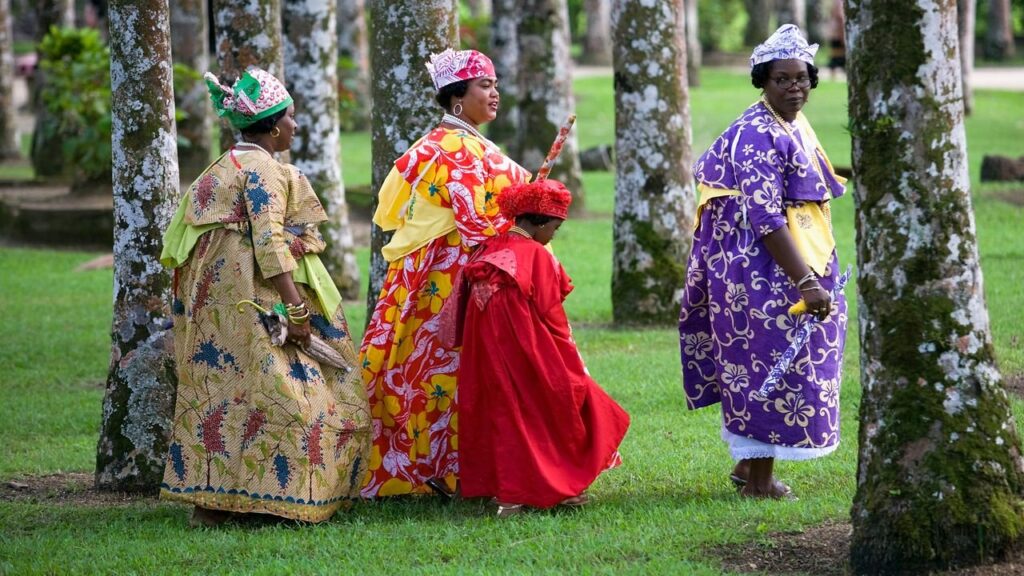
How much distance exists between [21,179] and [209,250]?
1538 cm

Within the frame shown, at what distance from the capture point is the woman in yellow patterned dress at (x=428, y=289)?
6.45 m

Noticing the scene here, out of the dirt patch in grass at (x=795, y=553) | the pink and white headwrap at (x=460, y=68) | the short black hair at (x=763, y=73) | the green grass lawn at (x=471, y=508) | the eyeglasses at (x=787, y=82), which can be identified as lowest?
the green grass lawn at (x=471, y=508)

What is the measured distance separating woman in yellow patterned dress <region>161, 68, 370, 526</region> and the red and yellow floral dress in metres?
0.39

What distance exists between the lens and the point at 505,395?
6055 millimetres

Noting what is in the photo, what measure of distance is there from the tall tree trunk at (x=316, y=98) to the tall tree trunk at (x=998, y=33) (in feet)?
87.9

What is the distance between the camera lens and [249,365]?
237 inches

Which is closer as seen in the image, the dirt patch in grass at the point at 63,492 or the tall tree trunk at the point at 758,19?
the dirt patch in grass at the point at 63,492

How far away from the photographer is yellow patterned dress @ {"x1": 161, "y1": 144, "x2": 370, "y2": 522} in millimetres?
5992

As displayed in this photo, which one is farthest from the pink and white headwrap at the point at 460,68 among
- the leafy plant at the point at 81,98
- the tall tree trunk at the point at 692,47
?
the tall tree trunk at the point at 692,47

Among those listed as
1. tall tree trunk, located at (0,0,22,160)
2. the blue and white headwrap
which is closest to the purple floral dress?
the blue and white headwrap

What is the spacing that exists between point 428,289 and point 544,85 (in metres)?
11.3

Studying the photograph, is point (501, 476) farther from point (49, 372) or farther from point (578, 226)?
point (578, 226)

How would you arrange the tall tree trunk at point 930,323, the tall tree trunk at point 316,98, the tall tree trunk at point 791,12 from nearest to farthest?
the tall tree trunk at point 930,323 → the tall tree trunk at point 316,98 → the tall tree trunk at point 791,12

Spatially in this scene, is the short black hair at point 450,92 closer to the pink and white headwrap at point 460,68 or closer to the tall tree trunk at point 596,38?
the pink and white headwrap at point 460,68
